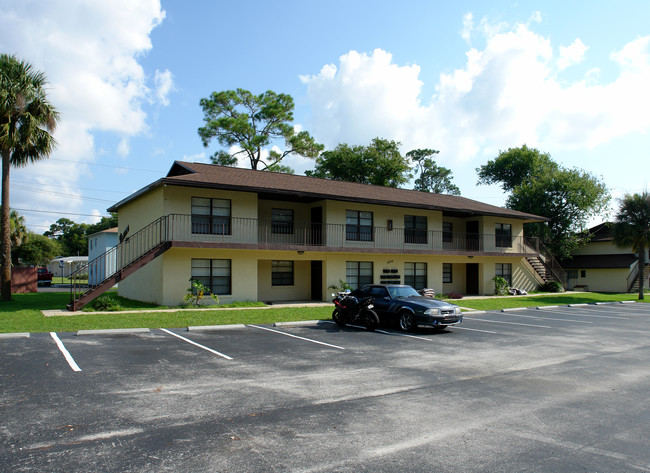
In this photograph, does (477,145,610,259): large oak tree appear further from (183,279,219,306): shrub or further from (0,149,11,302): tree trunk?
(0,149,11,302): tree trunk

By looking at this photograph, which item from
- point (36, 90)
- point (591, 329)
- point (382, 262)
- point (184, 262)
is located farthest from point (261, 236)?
point (591, 329)

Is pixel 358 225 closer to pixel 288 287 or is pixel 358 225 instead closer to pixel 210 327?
pixel 288 287

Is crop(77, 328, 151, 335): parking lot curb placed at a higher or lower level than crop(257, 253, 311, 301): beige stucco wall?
lower

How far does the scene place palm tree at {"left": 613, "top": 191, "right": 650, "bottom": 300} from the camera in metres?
32.2

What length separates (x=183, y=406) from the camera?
675cm

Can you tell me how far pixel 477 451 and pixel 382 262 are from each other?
2202 centimetres

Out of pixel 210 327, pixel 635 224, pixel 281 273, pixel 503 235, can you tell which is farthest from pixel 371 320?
pixel 635 224

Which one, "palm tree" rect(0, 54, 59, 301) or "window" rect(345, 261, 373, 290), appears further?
"window" rect(345, 261, 373, 290)

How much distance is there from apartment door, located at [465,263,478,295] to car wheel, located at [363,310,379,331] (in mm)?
19060

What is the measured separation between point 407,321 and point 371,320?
1.20 metres

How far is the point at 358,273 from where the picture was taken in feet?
86.2

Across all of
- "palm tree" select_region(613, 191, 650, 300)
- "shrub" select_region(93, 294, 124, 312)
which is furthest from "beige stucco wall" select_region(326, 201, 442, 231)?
"palm tree" select_region(613, 191, 650, 300)

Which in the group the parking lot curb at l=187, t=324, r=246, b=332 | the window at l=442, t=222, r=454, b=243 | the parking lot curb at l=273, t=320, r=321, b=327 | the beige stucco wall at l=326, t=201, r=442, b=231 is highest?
the beige stucco wall at l=326, t=201, r=442, b=231

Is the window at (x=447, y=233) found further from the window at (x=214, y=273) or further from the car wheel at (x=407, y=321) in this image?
the car wheel at (x=407, y=321)
